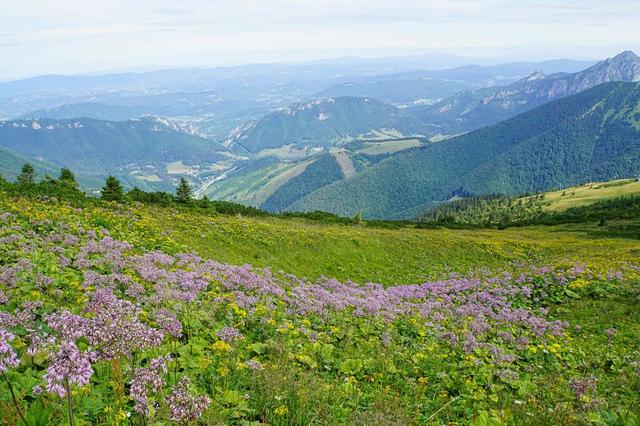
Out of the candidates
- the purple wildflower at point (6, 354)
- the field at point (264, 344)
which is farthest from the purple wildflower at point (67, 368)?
the purple wildflower at point (6, 354)

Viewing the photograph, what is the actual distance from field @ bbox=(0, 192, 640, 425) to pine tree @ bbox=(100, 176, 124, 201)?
1240 cm

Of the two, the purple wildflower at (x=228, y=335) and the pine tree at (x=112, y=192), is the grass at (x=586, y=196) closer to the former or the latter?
the pine tree at (x=112, y=192)

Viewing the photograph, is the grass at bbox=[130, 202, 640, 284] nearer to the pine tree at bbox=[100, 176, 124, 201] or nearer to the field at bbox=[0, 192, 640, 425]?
the field at bbox=[0, 192, 640, 425]

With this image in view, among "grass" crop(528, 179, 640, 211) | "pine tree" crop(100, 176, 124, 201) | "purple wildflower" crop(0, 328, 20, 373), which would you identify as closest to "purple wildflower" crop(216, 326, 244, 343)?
"purple wildflower" crop(0, 328, 20, 373)

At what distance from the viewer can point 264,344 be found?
9672 mm

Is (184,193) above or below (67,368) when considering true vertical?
below

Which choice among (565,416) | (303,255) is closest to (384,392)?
(565,416)

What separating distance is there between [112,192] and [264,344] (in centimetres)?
3339

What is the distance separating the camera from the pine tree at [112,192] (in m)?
36.4

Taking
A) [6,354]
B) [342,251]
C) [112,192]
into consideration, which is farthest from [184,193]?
[6,354]

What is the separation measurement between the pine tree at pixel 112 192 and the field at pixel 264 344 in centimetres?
1240

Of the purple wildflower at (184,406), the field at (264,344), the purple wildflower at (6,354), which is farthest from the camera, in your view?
the field at (264,344)

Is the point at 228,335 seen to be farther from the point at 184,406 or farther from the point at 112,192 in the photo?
the point at 112,192

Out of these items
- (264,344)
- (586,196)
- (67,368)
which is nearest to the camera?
(67,368)
